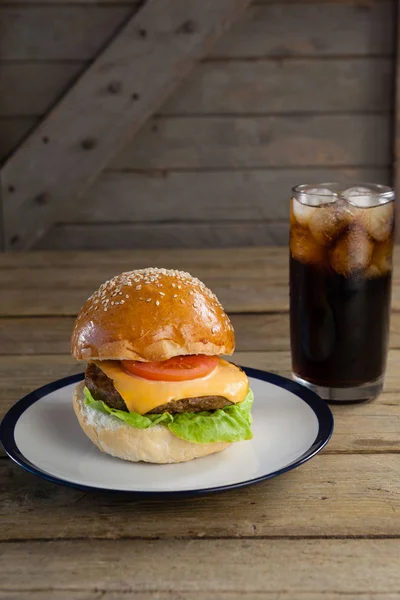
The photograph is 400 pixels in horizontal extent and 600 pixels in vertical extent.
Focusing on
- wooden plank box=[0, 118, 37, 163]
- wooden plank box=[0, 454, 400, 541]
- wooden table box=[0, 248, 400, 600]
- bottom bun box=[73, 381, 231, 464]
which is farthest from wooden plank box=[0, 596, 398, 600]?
wooden plank box=[0, 118, 37, 163]

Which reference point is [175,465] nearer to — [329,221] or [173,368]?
[173,368]

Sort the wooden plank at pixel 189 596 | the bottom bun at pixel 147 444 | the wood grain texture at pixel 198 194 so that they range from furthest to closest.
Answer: the wood grain texture at pixel 198 194
the bottom bun at pixel 147 444
the wooden plank at pixel 189 596

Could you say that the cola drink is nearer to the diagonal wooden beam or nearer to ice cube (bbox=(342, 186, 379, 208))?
ice cube (bbox=(342, 186, 379, 208))

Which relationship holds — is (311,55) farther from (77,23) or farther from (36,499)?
(36,499)

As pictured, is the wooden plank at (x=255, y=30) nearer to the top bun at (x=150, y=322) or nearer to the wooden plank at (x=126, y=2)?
the wooden plank at (x=126, y=2)

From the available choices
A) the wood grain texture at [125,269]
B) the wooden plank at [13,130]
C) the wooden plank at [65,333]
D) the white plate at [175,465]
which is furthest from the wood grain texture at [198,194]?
the white plate at [175,465]

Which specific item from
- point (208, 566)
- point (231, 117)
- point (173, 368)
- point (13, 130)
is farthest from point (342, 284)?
point (13, 130)
